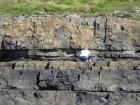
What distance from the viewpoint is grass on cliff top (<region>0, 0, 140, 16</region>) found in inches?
834

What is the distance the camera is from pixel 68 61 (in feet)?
55.2

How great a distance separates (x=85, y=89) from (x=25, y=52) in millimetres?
3331

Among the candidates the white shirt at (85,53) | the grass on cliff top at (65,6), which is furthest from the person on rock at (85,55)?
the grass on cliff top at (65,6)

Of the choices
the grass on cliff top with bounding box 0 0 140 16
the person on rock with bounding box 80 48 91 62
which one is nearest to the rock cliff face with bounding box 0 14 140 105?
the person on rock with bounding box 80 48 91 62

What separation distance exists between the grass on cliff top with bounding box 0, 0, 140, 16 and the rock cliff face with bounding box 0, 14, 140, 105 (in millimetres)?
1831

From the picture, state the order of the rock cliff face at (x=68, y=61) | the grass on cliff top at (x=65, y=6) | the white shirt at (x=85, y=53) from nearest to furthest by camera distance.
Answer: the rock cliff face at (x=68, y=61) → the white shirt at (x=85, y=53) → the grass on cliff top at (x=65, y=6)

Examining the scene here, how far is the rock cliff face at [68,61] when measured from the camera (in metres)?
15.5

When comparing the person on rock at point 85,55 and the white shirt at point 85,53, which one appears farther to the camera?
the white shirt at point 85,53

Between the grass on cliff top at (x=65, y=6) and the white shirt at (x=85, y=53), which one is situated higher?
the grass on cliff top at (x=65, y=6)

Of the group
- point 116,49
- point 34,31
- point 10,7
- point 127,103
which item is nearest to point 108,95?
point 127,103

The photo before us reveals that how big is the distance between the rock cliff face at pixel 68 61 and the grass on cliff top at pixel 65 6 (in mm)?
1831

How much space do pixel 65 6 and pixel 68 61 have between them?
567 cm

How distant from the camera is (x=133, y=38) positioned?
1809cm

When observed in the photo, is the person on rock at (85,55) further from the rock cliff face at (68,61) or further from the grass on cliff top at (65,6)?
the grass on cliff top at (65,6)
